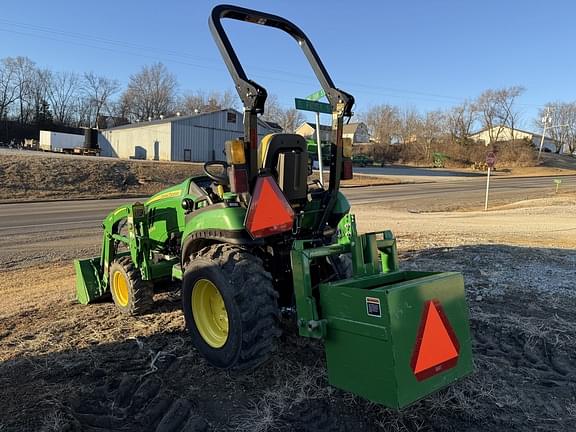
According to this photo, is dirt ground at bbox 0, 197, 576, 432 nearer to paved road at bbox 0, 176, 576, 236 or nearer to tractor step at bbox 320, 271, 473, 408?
tractor step at bbox 320, 271, 473, 408

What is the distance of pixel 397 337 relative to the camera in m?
2.91

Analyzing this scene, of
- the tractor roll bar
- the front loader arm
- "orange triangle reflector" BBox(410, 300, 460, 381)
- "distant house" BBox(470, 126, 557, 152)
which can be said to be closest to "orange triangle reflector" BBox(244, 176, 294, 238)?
the tractor roll bar

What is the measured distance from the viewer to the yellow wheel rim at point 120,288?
219 inches

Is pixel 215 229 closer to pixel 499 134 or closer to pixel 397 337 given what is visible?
pixel 397 337

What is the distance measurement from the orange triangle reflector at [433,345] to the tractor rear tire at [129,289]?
3.26 m

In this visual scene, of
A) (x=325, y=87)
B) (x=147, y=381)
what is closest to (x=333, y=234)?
(x=325, y=87)

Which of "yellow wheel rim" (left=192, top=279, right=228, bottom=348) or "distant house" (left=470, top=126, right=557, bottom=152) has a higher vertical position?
"distant house" (left=470, top=126, right=557, bottom=152)

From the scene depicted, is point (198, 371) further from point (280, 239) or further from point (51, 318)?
point (51, 318)

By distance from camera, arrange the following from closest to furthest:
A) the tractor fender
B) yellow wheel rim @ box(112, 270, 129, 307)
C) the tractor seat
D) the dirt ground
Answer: the dirt ground → the tractor fender → the tractor seat → yellow wheel rim @ box(112, 270, 129, 307)

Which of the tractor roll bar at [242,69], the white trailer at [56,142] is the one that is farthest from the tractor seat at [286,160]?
the white trailer at [56,142]

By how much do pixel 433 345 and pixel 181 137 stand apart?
142 feet

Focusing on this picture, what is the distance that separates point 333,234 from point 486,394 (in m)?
1.81

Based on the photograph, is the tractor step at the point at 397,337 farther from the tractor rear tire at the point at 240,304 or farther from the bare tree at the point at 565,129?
the bare tree at the point at 565,129

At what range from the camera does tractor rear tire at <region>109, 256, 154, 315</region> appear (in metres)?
5.29
